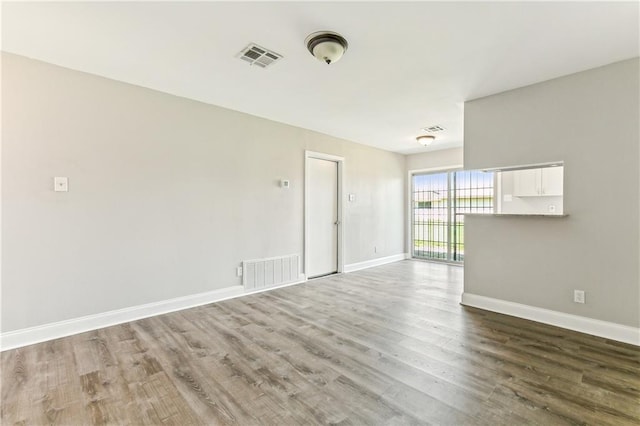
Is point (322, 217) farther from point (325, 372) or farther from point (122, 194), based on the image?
point (325, 372)

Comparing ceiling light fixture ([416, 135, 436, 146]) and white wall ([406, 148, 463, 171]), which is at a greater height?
ceiling light fixture ([416, 135, 436, 146])

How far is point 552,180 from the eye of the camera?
3.28 m

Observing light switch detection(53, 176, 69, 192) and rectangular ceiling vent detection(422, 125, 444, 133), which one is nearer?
light switch detection(53, 176, 69, 192)

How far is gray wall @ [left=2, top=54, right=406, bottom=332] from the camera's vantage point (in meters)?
2.64

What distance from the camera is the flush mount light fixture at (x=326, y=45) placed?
7.59ft

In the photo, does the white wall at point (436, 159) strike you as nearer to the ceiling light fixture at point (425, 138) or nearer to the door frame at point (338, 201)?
the ceiling light fixture at point (425, 138)

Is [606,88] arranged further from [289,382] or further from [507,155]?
[289,382]

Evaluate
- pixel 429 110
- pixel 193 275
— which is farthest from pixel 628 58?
pixel 193 275

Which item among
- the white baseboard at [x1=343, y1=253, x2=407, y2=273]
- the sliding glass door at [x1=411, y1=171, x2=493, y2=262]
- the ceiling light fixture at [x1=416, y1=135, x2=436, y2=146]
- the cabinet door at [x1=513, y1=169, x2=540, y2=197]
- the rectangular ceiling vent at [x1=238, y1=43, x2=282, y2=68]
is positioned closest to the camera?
the rectangular ceiling vent at [x1=238, y1=43, x2=282, y2=68]

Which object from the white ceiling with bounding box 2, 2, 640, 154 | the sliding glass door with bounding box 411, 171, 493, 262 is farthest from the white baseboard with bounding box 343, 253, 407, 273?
the white ceiling with bounding box 2, 2, 640, 154

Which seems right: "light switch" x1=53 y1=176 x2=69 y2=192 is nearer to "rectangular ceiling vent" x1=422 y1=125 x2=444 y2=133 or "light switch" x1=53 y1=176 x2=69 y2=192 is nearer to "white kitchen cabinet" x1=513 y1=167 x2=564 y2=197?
"rectangular ceiling vent" x1=422 y1=125 x2=444 y2=133

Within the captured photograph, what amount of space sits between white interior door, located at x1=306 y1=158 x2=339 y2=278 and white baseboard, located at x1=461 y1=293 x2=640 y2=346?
252cm

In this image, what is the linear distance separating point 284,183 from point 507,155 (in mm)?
3110

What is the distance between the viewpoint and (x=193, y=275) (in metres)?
3.66
